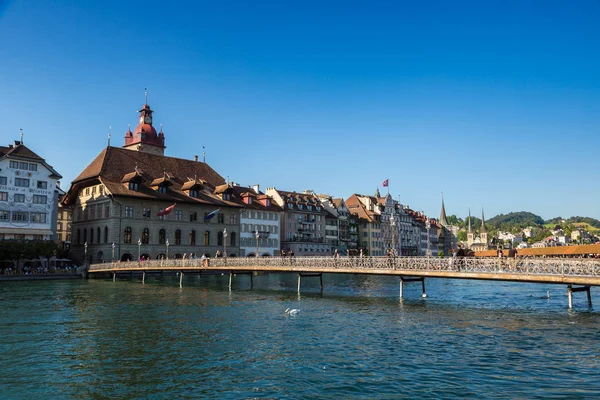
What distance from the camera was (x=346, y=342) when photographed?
22.2m

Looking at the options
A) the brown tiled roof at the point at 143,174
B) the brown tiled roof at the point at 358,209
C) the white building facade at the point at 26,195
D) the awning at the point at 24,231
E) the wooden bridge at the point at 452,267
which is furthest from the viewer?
the brown tiled roof at the point at 358,209

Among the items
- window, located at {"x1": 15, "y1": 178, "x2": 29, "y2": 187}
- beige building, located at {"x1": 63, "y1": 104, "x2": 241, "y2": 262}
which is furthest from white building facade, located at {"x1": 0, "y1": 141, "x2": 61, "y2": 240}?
beige building, located at {"x1": 63, "y1": 104, "x2": 241, "y2": 262}

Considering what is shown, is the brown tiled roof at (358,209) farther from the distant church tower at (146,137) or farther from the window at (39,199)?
the window at (39,199)

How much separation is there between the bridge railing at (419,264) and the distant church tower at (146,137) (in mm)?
46064

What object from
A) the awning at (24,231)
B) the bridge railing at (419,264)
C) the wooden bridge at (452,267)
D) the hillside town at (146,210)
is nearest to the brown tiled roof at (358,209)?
the hillside town at (146,210)

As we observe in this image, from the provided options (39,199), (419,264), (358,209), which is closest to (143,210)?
(39,199)

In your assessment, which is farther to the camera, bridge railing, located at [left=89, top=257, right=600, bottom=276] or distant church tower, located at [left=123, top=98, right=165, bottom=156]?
distant church tower, located at [left=123, top=98, right=165, bottom=156]

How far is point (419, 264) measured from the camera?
37906 mm

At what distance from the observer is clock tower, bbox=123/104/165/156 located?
100125 millimetres

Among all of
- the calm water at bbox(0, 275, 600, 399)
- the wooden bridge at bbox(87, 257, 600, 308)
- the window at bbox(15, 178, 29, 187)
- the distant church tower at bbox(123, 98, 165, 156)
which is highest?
the distant church tower at bbox(123, 98, 165, 156)

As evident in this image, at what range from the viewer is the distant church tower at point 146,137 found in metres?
100

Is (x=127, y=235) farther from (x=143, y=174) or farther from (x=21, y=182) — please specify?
(x=21, y=182)

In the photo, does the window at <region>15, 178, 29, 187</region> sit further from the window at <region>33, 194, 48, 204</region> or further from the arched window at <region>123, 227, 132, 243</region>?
the arched window at <region>123, 227, 132, 243</region>

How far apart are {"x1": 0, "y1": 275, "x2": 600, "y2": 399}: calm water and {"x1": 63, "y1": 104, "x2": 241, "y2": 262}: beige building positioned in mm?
35597
